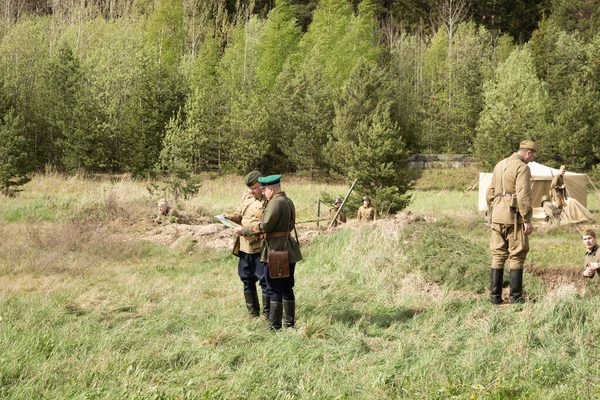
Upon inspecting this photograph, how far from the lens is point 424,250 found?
935 cm

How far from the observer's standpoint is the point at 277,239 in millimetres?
6363

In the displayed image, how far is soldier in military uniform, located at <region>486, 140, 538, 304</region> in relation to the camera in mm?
6941

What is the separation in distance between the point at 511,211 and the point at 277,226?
287 centimetres

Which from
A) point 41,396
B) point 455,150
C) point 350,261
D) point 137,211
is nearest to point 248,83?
point 455,150

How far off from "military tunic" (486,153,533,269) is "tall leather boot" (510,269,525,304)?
8 cm

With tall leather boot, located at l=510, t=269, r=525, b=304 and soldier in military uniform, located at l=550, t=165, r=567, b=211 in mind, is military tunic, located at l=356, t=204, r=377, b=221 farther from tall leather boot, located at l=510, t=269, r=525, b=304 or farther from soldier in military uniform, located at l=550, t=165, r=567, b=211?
tall leather boot, located at l=510, t=269, r=525, b=304

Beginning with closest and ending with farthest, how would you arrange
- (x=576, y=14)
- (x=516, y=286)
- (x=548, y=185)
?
1. (x=516, y=286)
2. (x=548, y=185)
3. (x=576, y=14)

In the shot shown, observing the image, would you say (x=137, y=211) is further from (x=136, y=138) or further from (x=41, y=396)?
(x=136, y=138)

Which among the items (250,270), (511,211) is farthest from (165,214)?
(511,211)

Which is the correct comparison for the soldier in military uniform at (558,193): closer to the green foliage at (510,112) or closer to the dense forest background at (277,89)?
the dense forest background at (277,89)

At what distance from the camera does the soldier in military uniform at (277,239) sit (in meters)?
6.32

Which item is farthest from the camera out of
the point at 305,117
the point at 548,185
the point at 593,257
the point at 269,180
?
the point at 305,117

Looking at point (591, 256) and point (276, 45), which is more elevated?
point (276, 45)

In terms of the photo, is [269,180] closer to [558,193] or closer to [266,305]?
[266,305]
